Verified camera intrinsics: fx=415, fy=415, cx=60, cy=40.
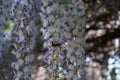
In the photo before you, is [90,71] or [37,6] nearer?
[37,6]

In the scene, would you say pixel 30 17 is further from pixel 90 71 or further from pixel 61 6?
pixel 90 71

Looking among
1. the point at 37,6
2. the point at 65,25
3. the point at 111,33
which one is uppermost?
the point at 111,33

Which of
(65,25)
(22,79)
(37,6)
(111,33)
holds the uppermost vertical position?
(111,33)

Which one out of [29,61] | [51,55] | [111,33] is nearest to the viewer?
[51,55]

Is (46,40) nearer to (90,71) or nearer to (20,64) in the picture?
(20,64)

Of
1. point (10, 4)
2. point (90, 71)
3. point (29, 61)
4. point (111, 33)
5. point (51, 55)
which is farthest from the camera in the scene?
point (90, 71)

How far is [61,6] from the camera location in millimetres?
2297

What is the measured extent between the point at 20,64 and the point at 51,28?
0.31 m

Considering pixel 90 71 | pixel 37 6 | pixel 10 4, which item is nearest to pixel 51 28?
pixel 37 6

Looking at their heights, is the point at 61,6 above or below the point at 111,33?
below

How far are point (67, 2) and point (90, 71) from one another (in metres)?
3.33

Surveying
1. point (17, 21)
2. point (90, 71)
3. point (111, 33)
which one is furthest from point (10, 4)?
point (90, 71)

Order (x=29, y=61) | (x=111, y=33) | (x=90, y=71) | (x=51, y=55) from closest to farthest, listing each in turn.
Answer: (x=51, y=55)
(x=29, y=61)
(x=111, y=33)
(x=90, y=71)

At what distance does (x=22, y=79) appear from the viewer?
7.83ft
